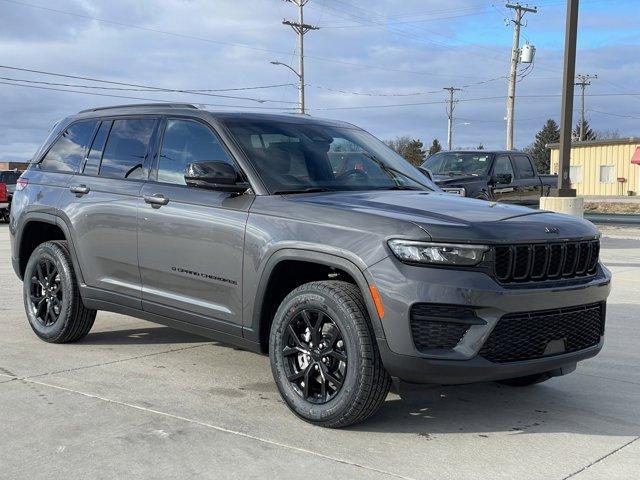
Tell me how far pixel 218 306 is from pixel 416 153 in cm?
9447

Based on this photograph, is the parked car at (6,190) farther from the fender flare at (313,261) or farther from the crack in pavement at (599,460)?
the crack in pavement at (599,460)

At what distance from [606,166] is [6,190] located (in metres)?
44.1

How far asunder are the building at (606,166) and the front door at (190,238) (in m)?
52.1

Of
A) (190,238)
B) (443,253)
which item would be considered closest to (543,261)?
(443,253)

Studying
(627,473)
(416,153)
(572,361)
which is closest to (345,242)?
(572,361)

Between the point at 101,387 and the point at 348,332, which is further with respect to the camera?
the point at 101,387

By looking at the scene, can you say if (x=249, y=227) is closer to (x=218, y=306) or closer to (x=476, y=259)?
(x=218, y=306)

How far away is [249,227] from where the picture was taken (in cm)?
497

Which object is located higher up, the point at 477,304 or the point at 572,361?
the point at 477,304

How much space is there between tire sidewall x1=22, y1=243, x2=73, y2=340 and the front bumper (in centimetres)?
314

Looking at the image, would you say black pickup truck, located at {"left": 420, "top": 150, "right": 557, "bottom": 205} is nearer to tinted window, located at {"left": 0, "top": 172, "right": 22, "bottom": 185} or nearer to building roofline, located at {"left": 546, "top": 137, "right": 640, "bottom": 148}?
tinted window, located at {"left": 0, "top": 172, "right": 22, "bottom": 185}

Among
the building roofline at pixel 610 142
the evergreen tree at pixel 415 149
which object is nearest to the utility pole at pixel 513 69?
the building roofline at pixel 610 142

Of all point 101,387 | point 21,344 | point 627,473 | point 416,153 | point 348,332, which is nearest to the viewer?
point 627,473

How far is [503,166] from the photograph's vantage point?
52.4 feet
